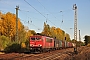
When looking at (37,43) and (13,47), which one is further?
(13,47)

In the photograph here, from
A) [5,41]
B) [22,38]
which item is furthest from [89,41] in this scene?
[5,41]

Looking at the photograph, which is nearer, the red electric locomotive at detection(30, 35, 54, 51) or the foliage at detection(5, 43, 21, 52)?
the red electric locomotive at detection(30, 35, 54, 51)

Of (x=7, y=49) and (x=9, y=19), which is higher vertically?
(x=9, y=19)

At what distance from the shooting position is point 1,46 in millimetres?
45281

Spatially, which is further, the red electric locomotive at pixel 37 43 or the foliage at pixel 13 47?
the foliage at pixel 13 47

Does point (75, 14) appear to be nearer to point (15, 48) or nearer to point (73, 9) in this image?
point (73, 9)

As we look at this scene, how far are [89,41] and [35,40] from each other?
85.6m

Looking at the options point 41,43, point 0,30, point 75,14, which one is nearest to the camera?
point 41,43

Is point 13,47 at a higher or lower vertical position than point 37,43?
lower

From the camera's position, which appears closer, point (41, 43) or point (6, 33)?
point (41, 43)

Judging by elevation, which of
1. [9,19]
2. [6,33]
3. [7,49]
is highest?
[9,19]

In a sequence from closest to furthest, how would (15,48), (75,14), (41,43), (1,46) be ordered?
1. (41,43)
2. (75,14)
3. (15,48)
4. (1,46)

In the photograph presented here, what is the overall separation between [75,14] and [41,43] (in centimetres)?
867

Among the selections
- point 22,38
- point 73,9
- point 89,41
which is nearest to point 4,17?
point 22,38
